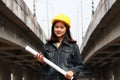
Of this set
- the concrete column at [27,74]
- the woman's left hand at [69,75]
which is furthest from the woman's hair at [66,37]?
the concrete column at [27,74]

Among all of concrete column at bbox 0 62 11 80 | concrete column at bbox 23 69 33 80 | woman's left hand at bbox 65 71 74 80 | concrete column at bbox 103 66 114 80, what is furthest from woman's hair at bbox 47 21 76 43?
concrete column at bbox 23 69 33 80

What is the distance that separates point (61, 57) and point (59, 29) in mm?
307

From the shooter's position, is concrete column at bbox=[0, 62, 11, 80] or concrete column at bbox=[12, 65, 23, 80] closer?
concrete column at bbox=[0, 62, 11, 80]

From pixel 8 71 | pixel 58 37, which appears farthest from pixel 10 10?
pixel 8 71

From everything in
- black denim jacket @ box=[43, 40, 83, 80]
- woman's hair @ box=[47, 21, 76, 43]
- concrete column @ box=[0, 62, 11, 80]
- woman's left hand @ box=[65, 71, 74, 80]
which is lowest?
woman's left hand @ box=[65, 71, 74, 80]

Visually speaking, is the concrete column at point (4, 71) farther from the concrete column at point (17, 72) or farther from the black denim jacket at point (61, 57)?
the black denim jacket at point (61, 57)

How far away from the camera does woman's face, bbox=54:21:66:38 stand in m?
5.12

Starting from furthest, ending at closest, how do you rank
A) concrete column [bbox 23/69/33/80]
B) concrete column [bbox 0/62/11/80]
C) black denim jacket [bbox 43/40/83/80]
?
concrete column [bbox 23/69/33/80] < concrete column [bbox 0/62/11/80] < black denim jacket [bbox 43/40/83/80]

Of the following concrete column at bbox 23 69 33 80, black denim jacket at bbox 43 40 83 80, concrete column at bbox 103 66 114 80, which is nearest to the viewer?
black denim jacket at bbox 43 40 83 80

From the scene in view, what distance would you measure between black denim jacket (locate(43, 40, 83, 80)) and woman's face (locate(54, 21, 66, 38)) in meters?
0.09

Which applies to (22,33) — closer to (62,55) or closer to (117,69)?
(62,55)

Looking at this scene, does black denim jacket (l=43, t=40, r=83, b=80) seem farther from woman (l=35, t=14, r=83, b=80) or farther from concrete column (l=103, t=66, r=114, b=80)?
concrete column (l=103, t=66, r=114, b=80)

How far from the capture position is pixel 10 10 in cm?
1616

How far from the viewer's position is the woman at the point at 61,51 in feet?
16.6
